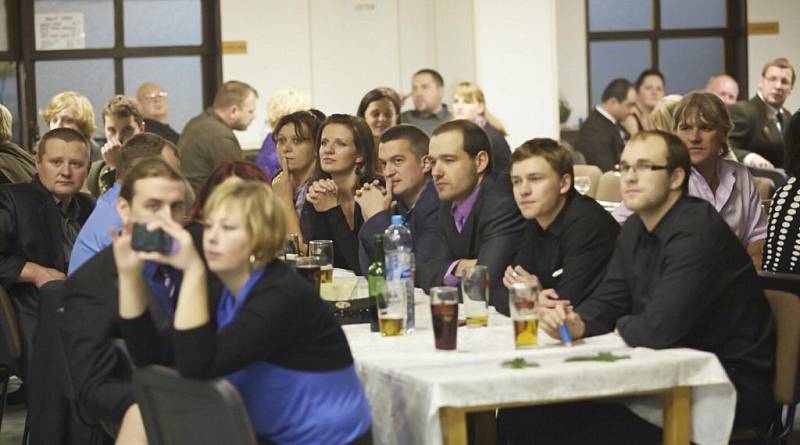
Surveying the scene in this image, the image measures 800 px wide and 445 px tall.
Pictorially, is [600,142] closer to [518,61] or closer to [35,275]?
[518,61]

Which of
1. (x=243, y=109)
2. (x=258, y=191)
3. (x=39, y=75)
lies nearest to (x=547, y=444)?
(x=258, y=191)

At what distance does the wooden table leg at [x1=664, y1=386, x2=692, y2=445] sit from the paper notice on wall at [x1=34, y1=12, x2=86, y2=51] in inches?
364

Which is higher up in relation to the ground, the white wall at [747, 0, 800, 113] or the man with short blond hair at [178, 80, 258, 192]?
the white wall at [747, 0, 800, 113]

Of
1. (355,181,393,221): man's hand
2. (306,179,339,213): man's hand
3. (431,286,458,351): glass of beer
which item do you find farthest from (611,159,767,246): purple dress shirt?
(431,286,458,351): glass of beer

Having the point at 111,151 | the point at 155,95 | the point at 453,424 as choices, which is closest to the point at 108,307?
the point at 453,424

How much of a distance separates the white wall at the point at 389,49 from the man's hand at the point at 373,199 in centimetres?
605

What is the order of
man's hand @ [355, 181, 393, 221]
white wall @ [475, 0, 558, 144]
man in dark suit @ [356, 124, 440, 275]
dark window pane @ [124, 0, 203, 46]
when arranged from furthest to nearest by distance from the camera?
dark window pane @ [124, 0, 203, 46], white wall @ [475, 0, 558, 144], man's hand @ [355, 181, 393, 221], man in dark suit @ [356, 124, 440, 275]

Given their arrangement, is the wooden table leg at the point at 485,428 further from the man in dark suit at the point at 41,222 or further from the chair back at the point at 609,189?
the chair back at the point at 609,189

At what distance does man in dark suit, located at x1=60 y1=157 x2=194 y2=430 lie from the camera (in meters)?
3.73

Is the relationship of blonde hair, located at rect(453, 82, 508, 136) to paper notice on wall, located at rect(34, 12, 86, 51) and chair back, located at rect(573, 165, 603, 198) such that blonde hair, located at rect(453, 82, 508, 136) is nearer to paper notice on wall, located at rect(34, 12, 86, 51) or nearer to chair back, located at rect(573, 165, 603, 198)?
chair back, located at rect(573, 165, 603, 198)

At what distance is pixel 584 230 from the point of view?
4480mm

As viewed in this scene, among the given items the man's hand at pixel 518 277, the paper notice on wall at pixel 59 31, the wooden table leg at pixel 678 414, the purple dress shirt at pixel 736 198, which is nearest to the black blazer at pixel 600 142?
the paper notice on wall at pixel 59 31

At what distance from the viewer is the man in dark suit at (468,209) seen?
5004 millimetres

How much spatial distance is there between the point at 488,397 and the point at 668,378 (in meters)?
0.47
